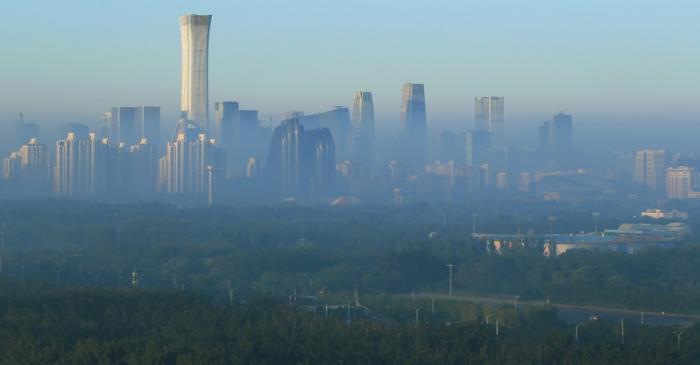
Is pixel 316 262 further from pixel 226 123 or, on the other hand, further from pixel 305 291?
pixel 226 123

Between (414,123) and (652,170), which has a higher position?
(414,123)

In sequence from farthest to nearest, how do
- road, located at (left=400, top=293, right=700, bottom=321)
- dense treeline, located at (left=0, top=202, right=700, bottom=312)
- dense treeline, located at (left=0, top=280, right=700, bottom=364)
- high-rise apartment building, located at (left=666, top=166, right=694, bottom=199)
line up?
high-rise apartment building, located at (left=666, top=166, right=694, bottom=199) < dense treeline, located at (left=0, top=202, right=700, bottom=312) < road, located at (left=400, top=293, right=700, bottom=321) < dense treeline, located at (left=0, top=280, right=700, bottom=364)

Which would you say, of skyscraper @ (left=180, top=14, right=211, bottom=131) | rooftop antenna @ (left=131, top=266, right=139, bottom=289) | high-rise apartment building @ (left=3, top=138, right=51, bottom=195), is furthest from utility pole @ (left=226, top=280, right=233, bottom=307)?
high-rise apartment building @ (left=3, top=138, right=51, bottom=195)

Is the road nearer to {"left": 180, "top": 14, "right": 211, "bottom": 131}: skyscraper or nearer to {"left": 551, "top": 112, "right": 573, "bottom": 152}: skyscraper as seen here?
{"left": 180, "top": 14, "right": 211, "bottom": 131}: skyscraper

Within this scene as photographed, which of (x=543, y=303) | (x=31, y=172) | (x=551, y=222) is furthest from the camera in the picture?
(x=31, y=172)

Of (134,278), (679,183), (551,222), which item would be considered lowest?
(134,278)

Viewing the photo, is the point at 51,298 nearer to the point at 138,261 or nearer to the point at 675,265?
the point at 138,261

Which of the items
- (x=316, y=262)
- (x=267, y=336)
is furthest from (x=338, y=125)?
(x=267, y=336)
